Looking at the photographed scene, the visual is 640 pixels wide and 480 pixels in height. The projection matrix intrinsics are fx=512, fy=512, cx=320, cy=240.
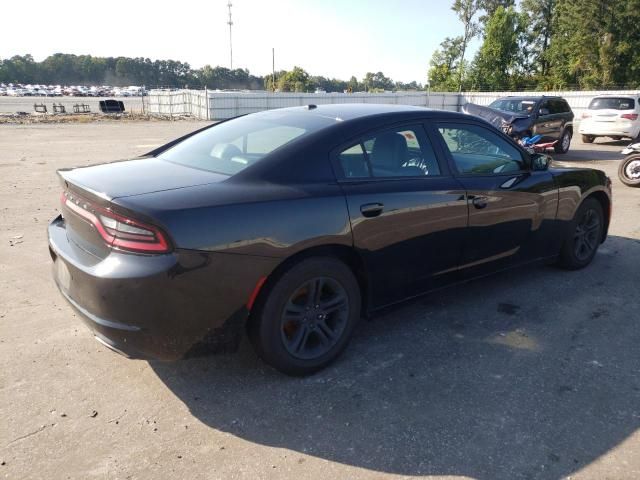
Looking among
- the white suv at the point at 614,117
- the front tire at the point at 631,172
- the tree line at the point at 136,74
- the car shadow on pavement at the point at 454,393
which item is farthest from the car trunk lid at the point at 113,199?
the tree line at the point at 136,74

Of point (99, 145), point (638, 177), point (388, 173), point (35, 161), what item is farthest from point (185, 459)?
point (99, 145)

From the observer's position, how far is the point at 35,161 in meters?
12.0

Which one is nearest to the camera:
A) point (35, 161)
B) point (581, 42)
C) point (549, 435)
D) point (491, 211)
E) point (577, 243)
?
point (549, 435)

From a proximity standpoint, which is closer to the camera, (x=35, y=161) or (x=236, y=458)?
(x=236, y=458)

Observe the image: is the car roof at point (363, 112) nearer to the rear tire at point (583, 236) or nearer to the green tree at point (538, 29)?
the rear tire at point (583, 236)

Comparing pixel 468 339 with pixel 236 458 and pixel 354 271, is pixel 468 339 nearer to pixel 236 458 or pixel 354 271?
pixel 354 271

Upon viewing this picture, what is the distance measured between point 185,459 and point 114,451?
359mm

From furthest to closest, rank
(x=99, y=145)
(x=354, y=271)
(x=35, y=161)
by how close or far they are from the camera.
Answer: (x=99, y=145), (x=35, y=161), (x=354, y=271)

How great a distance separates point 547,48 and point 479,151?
61181 millimetres

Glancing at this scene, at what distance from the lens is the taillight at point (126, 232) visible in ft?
8.27

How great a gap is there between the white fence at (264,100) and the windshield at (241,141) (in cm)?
2562

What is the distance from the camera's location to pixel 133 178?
9.82ft

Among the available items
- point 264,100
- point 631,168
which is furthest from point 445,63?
point 631,168

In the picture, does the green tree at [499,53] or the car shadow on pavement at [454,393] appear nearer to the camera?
the car shadow on pavement at [454,393]
